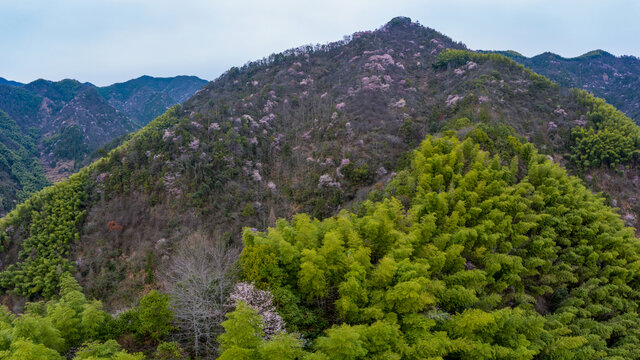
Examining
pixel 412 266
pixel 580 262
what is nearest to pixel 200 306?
pixel 412 266

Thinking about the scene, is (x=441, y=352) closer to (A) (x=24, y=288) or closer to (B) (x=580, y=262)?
(B) (x=580, y=262)

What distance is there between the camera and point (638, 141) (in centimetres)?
3631

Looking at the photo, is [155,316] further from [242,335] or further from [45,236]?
[45,236]

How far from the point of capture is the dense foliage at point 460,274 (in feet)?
40.4

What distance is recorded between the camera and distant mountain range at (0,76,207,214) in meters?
79.4

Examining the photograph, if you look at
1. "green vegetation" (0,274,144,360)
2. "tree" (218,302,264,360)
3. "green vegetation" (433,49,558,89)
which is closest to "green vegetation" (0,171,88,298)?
"green vegetation" (0,274,144,360)

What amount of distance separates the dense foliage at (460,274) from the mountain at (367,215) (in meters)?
0.11

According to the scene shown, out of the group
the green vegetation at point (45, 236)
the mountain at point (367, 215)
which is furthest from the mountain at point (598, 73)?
the green vegetation at point (45, 236)

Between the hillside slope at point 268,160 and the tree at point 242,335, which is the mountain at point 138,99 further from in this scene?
the tree at point 242,335

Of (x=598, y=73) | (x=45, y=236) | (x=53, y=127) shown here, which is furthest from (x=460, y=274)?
(x=53, y=127)

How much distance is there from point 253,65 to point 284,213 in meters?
45.4

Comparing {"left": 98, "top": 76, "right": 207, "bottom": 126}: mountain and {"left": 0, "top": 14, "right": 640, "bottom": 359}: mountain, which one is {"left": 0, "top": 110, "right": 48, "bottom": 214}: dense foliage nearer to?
{"left": 0, "top": 14, "right": 640, "bottom": 359}: mountain

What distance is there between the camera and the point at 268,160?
48000 millimetres

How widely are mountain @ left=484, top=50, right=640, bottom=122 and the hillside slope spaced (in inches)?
1903
